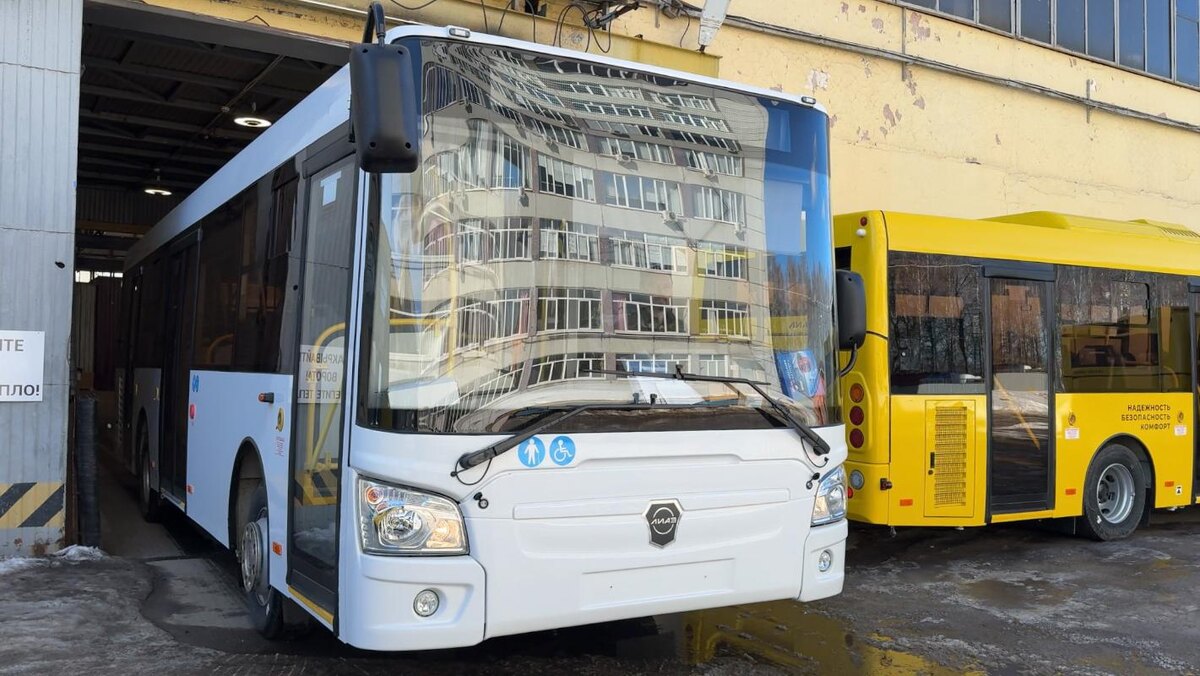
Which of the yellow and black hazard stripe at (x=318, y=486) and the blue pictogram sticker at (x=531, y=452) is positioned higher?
the blue pictogram sticker at (x=531, y=452)

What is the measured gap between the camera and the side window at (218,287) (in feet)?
21.3

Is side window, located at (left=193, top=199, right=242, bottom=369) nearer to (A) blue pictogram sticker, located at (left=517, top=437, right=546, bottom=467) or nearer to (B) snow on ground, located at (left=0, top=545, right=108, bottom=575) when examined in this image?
(B) snow on ground, located at (left=0, top=545, right=108, bottom=575)

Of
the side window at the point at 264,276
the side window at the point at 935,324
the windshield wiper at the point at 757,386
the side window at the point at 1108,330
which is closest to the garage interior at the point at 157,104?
→ the side window at the point at 264,276

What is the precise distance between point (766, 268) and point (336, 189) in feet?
6.81

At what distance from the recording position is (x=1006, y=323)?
8.13 m

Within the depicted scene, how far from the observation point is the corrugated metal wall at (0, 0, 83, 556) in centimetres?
726

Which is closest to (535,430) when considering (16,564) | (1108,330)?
(16,564)

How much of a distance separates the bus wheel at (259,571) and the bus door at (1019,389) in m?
5.40

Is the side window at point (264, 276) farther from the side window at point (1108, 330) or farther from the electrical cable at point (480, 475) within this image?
the side window at point (1108, 330)

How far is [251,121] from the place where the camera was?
14.3m

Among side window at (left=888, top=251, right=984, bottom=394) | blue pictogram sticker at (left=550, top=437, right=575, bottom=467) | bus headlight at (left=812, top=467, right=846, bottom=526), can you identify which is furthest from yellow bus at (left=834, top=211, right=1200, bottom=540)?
blue pictogram sticker at (left=550, top=437, right=575, bottom=467)

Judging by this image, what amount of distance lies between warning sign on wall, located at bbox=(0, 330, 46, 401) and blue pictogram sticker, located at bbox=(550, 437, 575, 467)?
195 inches

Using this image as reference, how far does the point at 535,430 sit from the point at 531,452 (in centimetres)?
11

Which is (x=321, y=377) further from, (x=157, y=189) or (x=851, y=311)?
(x=157, y=189)
